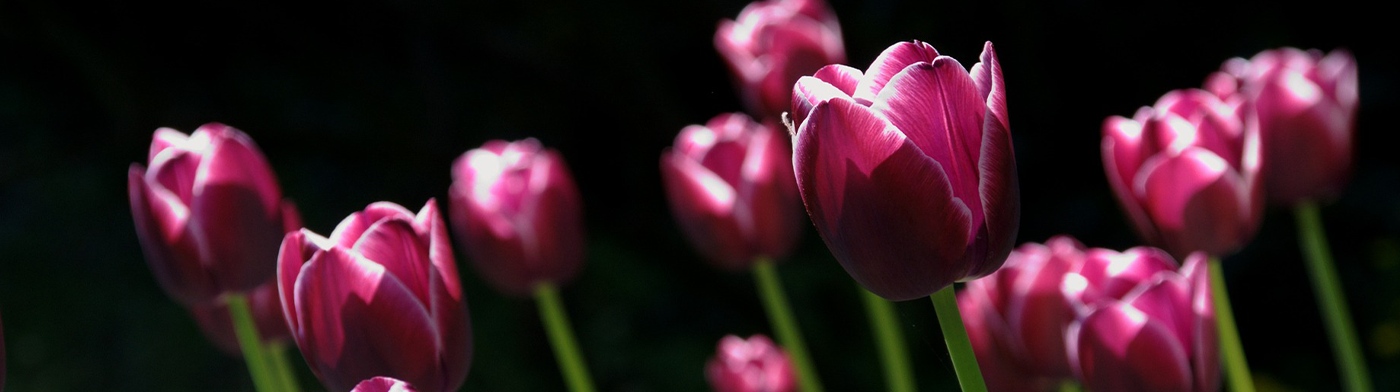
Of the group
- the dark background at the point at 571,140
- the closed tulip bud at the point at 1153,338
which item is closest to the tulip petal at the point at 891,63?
the closed tulip bud at the point at 1153,338

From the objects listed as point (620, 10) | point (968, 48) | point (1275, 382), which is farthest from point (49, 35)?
point (1275, 382)

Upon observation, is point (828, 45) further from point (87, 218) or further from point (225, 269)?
point (87, 218)

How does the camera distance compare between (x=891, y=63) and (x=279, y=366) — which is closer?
(x=891, y=63)

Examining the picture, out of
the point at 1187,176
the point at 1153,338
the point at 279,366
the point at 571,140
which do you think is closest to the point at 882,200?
the point at 1153,338

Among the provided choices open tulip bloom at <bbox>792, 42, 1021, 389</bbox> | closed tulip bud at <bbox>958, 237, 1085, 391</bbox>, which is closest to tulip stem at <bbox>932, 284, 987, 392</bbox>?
open tulip bloom at <bbox>792, 42, 1021, 389</bbox>

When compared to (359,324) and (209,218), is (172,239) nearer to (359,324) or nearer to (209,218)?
(209,218)

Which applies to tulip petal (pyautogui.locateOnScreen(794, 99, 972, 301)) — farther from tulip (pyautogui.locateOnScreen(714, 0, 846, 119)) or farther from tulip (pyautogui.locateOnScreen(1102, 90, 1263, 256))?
tulip (pyautogui.locateOnScreen(714, 0, 846, 119))
